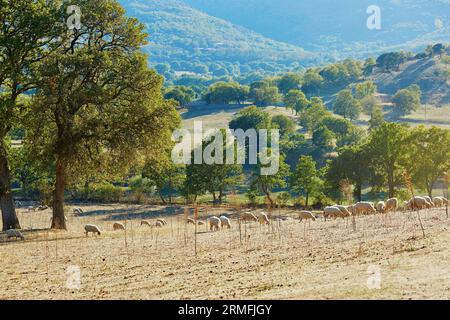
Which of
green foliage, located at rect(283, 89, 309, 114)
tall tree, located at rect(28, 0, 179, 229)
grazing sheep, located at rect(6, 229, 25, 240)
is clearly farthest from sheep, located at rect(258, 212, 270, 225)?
green foliage, located at rect(283, 89, 309, 114)

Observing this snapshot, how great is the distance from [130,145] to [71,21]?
23.6ft

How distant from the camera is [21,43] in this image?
104 feet

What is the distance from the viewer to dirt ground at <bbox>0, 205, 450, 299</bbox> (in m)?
14.1

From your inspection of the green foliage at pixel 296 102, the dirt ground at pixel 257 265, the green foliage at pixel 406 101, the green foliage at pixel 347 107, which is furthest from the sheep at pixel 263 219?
the green foliage at pixel 406 101

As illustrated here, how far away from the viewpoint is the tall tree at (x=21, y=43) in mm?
31516

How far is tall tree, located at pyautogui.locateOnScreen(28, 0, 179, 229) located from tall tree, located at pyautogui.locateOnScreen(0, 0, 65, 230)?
110 cm

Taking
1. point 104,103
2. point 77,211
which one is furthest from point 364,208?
point 77,211

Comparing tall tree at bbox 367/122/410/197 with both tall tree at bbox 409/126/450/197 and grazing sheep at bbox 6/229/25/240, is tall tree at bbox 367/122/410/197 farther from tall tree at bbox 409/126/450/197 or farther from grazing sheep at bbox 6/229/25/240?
grazing sheep at bbox 6/229/25/240

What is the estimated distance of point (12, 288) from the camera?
17.8m

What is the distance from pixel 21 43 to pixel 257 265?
19660mm

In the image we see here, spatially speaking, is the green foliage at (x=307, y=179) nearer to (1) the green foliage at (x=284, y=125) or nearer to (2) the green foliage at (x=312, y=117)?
(1) the green foliage at (x=284, y=125)

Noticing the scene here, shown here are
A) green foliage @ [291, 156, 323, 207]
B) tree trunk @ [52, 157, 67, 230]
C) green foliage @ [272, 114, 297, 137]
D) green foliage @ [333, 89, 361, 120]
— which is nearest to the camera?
tree trunk @ [52, 157, 67, 230]
